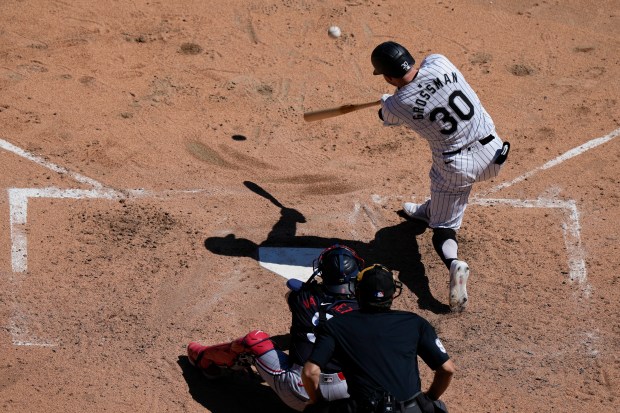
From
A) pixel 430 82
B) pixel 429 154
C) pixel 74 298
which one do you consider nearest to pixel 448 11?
pixel 429 154

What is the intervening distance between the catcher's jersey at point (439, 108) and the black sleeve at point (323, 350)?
2783 mm

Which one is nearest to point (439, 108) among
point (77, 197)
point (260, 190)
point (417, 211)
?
point (417, 211)

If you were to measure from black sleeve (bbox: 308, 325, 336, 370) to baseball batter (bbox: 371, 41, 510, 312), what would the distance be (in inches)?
98.5

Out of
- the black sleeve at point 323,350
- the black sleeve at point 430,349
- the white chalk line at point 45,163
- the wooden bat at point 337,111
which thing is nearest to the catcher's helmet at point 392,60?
the wooden bat at point 337,111

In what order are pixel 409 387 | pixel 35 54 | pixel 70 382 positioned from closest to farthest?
1. pixel 409 387
2. pixel 70 382
3. pixel 35 54

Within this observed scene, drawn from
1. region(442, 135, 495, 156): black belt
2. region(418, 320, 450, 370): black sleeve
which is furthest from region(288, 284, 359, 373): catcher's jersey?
region(442, 135, 495, 156): black belt

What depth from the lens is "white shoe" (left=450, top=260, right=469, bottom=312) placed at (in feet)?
24.9

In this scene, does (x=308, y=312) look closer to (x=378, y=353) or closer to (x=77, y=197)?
(x=378, y=353)

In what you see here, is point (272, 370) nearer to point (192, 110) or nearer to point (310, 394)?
point (310, 394)

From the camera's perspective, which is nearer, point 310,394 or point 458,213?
point 310,394

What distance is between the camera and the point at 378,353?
527 cm

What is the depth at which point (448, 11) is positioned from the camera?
11992mm

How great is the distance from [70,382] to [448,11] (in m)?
7.53

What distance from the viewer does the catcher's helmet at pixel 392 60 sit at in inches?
289
